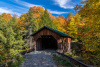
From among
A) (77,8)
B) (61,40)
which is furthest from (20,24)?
(77,8)

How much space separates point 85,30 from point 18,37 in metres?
19.5

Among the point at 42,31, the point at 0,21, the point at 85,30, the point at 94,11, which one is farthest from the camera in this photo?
the point at 0,21

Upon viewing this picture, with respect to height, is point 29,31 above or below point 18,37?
above

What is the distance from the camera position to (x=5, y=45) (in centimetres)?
1642

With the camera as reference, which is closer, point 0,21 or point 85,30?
point 85,30

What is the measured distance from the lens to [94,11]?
15.7 feet

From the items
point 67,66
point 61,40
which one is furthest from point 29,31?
point 67,66

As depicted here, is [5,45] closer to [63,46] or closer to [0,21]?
[0,21]

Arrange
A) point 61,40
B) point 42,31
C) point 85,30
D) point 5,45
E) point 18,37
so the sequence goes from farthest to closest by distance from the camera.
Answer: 1. point 18,37
2. point 5,45
3. point 42,31
4. point 61,40
5. point 85,30

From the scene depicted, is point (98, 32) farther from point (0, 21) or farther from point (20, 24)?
point (0, 21)

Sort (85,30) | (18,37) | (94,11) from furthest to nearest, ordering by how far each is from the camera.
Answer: (18,37) → (85,30) → (94,11)

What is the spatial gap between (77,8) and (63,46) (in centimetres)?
677

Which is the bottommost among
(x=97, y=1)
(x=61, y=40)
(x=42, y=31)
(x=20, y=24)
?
(x=61, y=40)

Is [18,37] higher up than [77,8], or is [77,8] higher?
[77,8]
